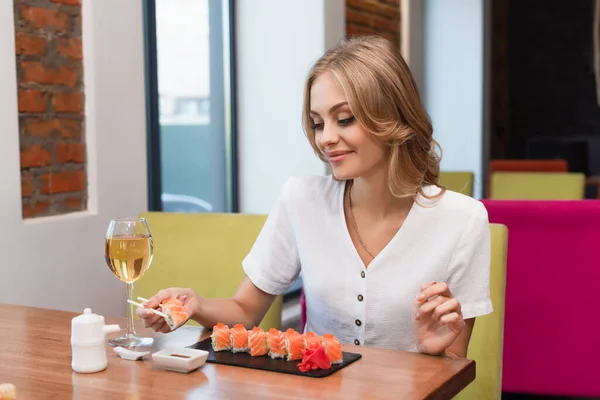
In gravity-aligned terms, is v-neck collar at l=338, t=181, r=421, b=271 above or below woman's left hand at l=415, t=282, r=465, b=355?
above

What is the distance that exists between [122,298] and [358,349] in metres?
1.24

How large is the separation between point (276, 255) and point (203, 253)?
0.67ft

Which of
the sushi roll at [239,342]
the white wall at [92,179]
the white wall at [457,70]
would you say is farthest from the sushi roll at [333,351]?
the white wall at [457,70]

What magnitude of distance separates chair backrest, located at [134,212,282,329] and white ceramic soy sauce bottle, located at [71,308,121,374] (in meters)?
0.64

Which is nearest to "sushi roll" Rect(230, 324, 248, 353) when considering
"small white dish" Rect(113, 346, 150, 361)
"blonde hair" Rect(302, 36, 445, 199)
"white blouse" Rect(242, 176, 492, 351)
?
"small white dish" Rect(113, 346, 150, 361)

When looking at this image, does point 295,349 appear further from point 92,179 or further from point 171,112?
point 171,112

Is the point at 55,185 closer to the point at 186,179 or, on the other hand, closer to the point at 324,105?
the point at 324,105

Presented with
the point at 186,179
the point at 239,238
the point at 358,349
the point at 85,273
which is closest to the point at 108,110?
the point at 85,273

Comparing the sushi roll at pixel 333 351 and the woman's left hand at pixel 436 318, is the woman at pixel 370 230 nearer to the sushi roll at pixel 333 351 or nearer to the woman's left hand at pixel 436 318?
the woman's left hand at pixel 436 318

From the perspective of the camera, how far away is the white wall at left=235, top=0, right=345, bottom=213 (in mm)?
3551

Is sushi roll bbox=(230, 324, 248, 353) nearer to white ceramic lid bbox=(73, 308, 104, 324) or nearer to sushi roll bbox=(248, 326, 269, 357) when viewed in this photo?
sushi roll bbox=(248, 326, 269, 357)

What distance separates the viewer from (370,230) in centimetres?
161

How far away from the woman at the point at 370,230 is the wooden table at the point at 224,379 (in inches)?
11.8

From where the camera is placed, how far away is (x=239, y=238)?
5.76 ft
